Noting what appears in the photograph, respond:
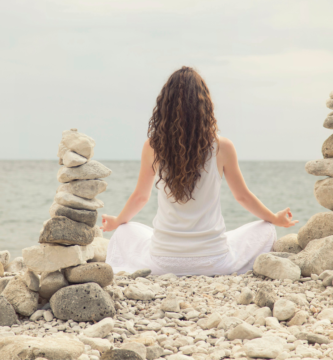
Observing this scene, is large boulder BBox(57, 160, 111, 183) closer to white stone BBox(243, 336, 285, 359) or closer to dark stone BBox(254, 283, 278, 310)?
dark stone BBox(254, 283, 278, 310)

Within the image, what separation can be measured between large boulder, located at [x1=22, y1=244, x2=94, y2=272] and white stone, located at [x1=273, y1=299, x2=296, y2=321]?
167cm

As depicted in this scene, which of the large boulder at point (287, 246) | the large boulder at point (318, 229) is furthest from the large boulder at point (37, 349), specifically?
the large boulder at point (318, 229)

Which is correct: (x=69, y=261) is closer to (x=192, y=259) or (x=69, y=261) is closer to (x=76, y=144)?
(x=76, y=144)

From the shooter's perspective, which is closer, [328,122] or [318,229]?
[318,229]

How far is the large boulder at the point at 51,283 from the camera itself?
324cm

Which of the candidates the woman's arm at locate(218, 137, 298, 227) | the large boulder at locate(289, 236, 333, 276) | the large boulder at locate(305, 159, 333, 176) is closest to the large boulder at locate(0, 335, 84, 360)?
the woman's arm at locate(218, 137, 298, 227)

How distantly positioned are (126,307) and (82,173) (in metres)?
1.22

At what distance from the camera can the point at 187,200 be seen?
4074 mm

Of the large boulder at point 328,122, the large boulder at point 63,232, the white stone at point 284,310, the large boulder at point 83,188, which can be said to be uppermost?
the large boulder at point 328,122

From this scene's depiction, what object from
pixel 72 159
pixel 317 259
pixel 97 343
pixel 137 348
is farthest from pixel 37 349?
pixel 317 259

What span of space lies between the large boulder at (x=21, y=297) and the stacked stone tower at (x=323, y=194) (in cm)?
314

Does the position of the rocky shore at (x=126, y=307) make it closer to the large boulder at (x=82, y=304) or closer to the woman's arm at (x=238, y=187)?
the large boulder at (x=82, y=304)

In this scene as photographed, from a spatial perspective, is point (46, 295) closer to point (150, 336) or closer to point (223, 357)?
point (150, 336)

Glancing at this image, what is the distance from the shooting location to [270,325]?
295 centimetres
